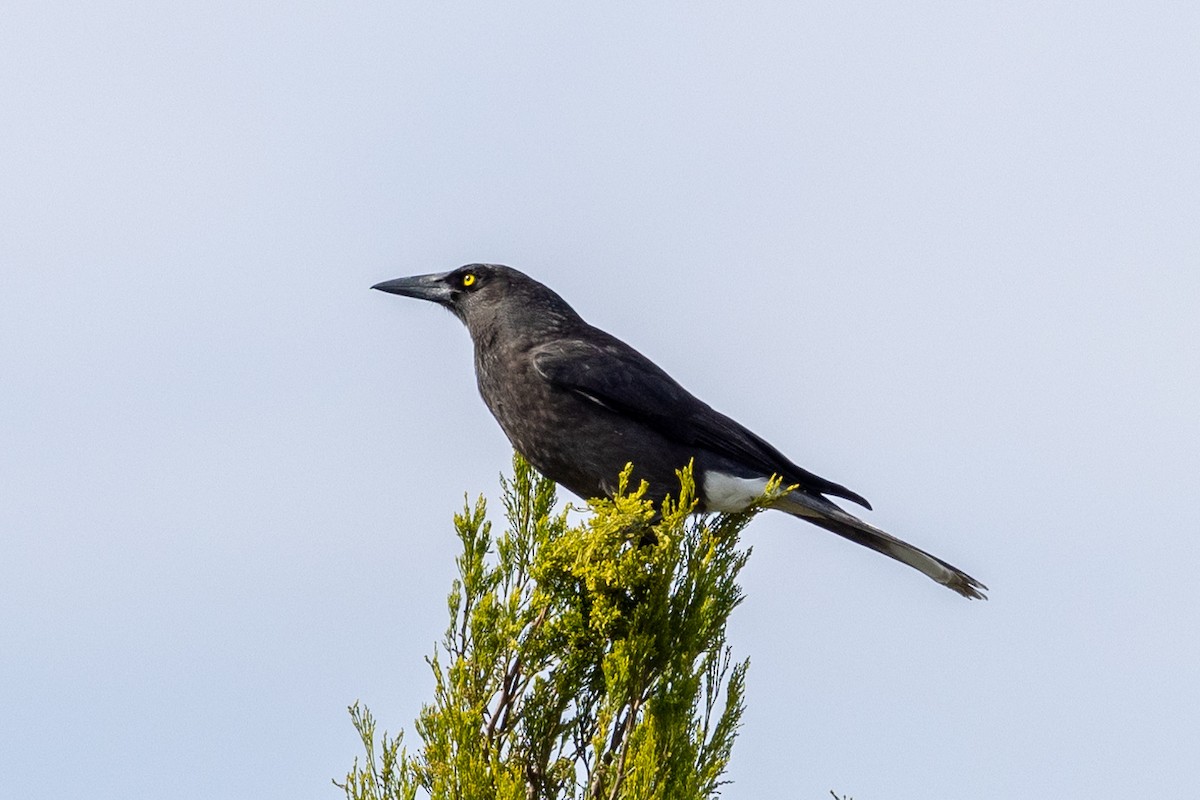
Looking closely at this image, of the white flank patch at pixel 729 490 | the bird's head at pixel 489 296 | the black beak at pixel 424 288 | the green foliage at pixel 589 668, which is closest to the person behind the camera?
the green foliage at pixel 589 668

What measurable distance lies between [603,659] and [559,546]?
0.35 m

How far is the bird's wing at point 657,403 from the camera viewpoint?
5.75 metres

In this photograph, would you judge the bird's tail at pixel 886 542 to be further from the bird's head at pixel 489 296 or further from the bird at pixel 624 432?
the bird's head at pixel 489 296

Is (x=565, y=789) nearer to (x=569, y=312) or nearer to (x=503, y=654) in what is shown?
(x=503, y=654)

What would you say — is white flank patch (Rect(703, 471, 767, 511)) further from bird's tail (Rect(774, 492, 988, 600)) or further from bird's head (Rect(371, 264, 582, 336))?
bird's head (Rect(371, 264, 582, 336))

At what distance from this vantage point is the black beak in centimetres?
666

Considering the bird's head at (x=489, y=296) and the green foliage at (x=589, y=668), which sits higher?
the bird's head at (x=489, y=296)

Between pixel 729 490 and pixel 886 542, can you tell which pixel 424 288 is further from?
pixel 886 542

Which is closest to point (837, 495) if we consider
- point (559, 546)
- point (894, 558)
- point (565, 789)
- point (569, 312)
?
point (894, 558)

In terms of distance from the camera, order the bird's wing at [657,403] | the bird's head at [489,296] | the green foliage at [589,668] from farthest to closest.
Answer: the bird's head at [489,296] → the bird's wing at [657,403] → the green foliage at [589,668]

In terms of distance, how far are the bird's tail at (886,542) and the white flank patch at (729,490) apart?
0.14 m

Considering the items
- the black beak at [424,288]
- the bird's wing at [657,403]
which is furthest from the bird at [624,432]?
the black beak at [424,288]

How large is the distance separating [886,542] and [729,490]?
2.29 ft

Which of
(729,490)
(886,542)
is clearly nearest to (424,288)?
(729,490)
